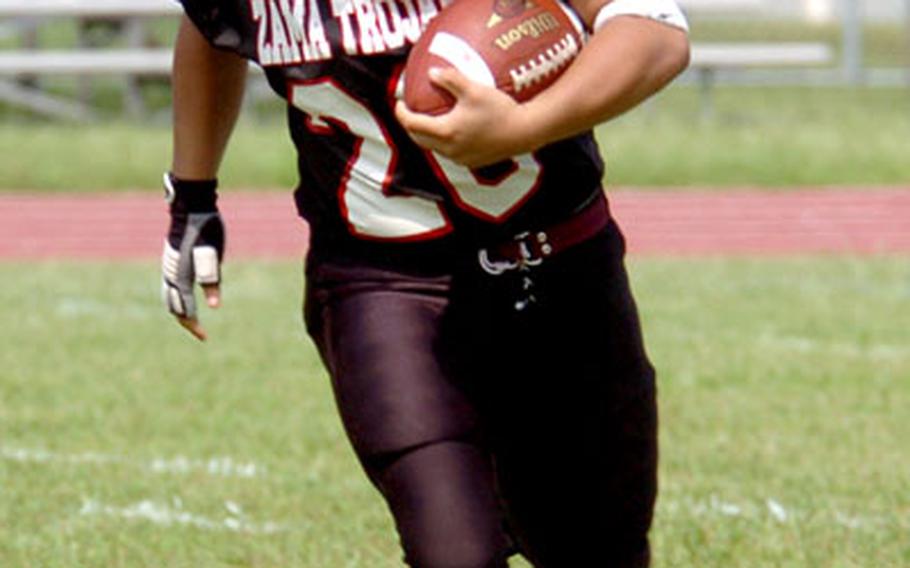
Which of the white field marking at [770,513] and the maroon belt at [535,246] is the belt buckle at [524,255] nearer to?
the maroon belt at [535,246]

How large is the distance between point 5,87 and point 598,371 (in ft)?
54.9

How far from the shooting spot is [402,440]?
3521 millimetres

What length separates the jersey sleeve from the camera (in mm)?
3793

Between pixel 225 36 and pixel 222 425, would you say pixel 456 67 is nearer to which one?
pixel 225 36

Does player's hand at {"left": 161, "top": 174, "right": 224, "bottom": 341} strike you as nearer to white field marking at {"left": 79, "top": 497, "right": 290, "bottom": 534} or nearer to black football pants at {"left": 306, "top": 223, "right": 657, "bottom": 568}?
black football pants at {"left": 306, "top": 223, "right": 657, "bottom": 568}

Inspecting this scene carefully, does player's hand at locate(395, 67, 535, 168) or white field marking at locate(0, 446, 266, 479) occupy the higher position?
player's hand at locate(395, 67, 535, 168)

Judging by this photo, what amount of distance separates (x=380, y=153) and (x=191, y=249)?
0.58 m

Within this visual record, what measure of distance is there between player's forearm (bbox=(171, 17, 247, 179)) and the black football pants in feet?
1.35

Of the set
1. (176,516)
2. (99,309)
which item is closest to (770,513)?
(176,516)

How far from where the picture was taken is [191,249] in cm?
408

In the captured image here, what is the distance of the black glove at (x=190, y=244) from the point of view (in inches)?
160

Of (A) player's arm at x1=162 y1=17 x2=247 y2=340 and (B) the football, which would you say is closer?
(B) the football

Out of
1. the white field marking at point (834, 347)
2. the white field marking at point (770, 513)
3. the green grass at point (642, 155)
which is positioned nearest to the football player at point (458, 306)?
the white field marking at point (770, 513)

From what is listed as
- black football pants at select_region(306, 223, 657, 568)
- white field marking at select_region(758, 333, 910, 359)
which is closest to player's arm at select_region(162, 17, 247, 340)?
black football pants at select_region(306, 223, 657, 568)
